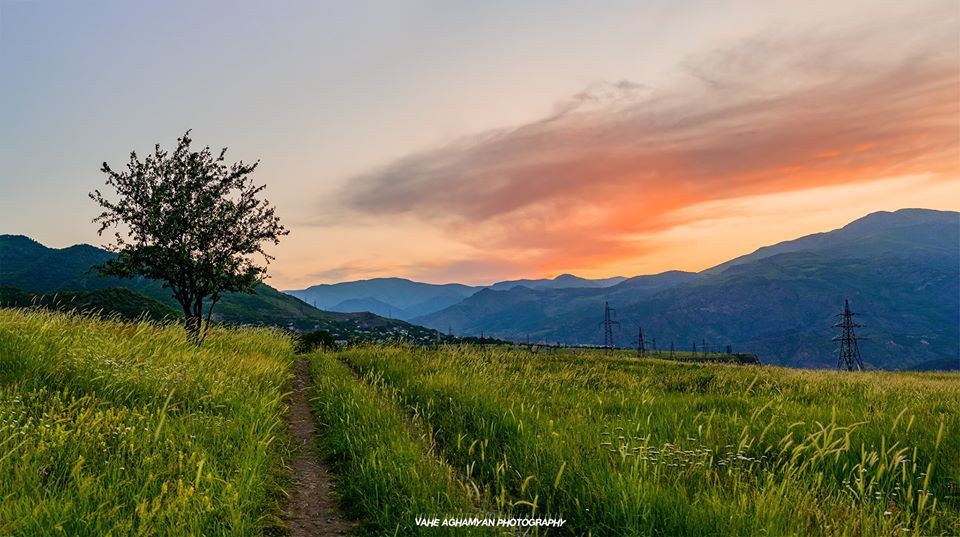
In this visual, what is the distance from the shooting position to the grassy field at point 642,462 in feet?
15.6

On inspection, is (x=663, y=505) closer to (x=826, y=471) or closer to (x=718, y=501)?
(x=718, y=501)

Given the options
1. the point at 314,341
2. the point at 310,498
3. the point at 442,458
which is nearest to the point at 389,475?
the point at 442,458

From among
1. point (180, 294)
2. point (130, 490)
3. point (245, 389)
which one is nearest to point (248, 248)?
point (180, 294)

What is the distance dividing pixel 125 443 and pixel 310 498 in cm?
239

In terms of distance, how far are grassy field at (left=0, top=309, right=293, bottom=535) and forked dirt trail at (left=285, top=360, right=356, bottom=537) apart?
25 cm

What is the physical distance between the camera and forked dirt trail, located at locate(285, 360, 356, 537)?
18.2 feet

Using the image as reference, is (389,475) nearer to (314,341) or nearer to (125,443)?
(125,443)

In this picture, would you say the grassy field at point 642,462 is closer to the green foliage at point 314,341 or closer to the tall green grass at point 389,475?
the tall green grass at point 389,475

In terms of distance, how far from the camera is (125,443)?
19.9 feet

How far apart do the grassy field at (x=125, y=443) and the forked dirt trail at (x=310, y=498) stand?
9.9 inches

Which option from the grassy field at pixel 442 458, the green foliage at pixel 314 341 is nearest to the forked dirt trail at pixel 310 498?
the grassy field at pixel 442 458

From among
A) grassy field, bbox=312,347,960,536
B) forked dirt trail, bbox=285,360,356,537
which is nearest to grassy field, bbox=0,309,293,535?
forked dirt trail, bbox=285,360,356,537

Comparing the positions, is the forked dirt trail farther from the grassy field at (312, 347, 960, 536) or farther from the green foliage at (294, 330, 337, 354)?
the green foliage at (294, 330, 337, 354)

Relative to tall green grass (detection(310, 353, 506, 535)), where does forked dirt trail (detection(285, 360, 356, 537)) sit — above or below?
below
